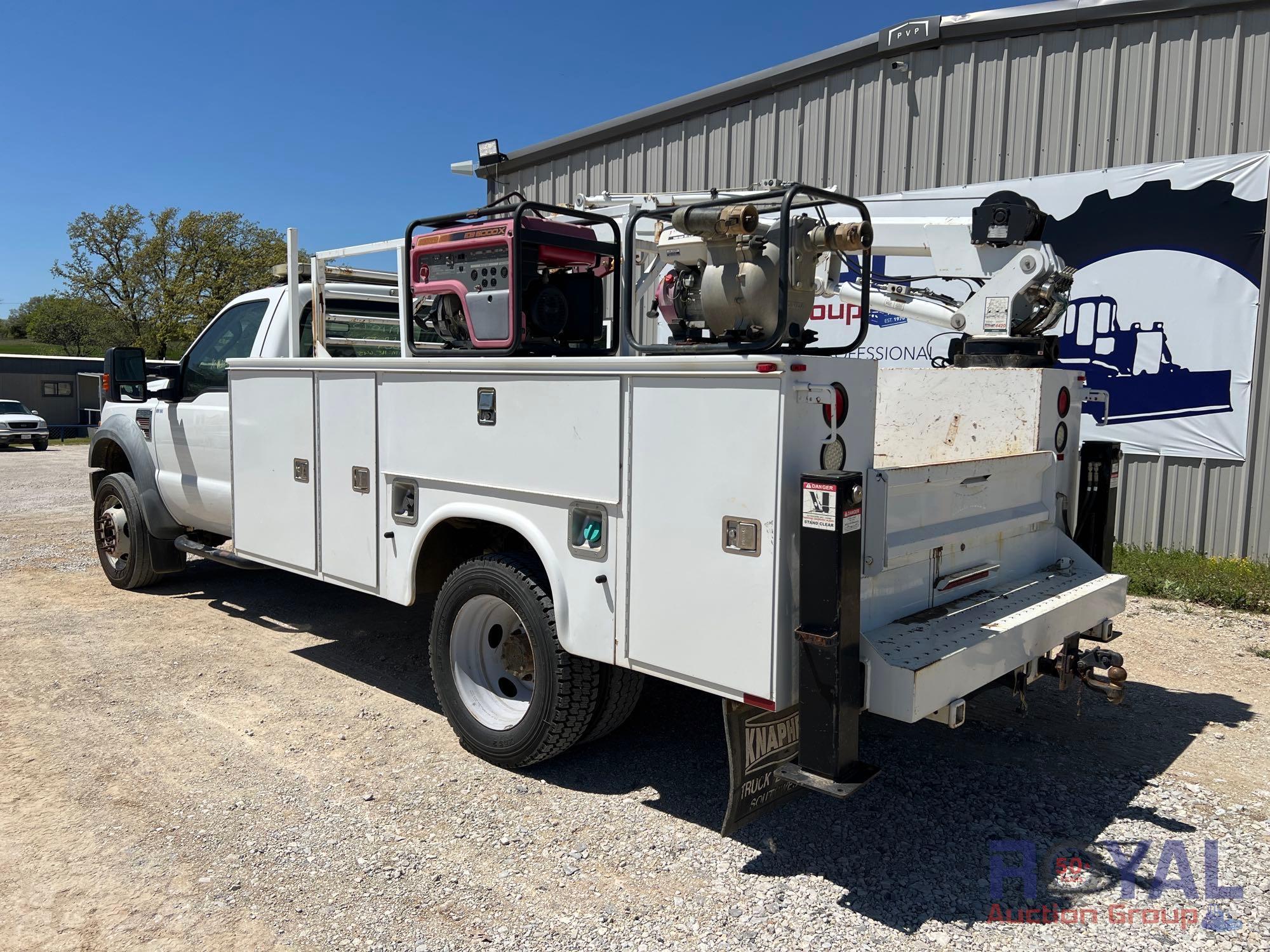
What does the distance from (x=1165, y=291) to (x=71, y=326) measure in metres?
69.0

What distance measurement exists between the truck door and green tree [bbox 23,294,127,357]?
46.9 meters

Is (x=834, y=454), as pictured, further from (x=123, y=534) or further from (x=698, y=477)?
(x=123, y=534)

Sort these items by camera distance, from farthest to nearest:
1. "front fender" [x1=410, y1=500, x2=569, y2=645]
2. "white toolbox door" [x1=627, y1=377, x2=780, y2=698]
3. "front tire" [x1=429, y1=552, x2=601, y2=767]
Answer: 1. "front tire" [x1=429, y1=552, x2=601, y2=767]
2. "front fender" [x1=410, y1=500, x2=569, y2=645]
3. "white toolbox door" [x1=627, y1=377, x2=780, y2=698]

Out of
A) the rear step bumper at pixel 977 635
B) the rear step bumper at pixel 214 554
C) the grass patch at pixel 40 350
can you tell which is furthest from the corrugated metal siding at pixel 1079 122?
the grass patch at pixel 40 350

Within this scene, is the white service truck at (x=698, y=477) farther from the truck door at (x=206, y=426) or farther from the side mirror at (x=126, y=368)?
the side mirror at (x=126, y=368)

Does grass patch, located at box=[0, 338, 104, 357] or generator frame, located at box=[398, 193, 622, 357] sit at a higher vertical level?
grass patch, located at box=[0, 338, 104, 357]

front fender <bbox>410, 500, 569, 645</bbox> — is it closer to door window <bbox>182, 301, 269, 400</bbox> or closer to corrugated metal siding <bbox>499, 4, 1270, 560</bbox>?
door window <bbox>182, 301, 269, 400</bbox>

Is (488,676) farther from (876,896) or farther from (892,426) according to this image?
(892,426)

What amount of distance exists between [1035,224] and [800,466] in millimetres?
2753

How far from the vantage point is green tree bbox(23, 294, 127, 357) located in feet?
166

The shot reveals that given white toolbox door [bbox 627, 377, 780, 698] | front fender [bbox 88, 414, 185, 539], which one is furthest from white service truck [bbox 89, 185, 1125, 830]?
front fender [bbox 88, 414, 185, 539]

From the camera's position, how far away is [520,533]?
4.02 m

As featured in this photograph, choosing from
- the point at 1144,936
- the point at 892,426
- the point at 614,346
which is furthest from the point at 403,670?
the point at 1144,936

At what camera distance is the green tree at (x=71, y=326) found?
166ft
